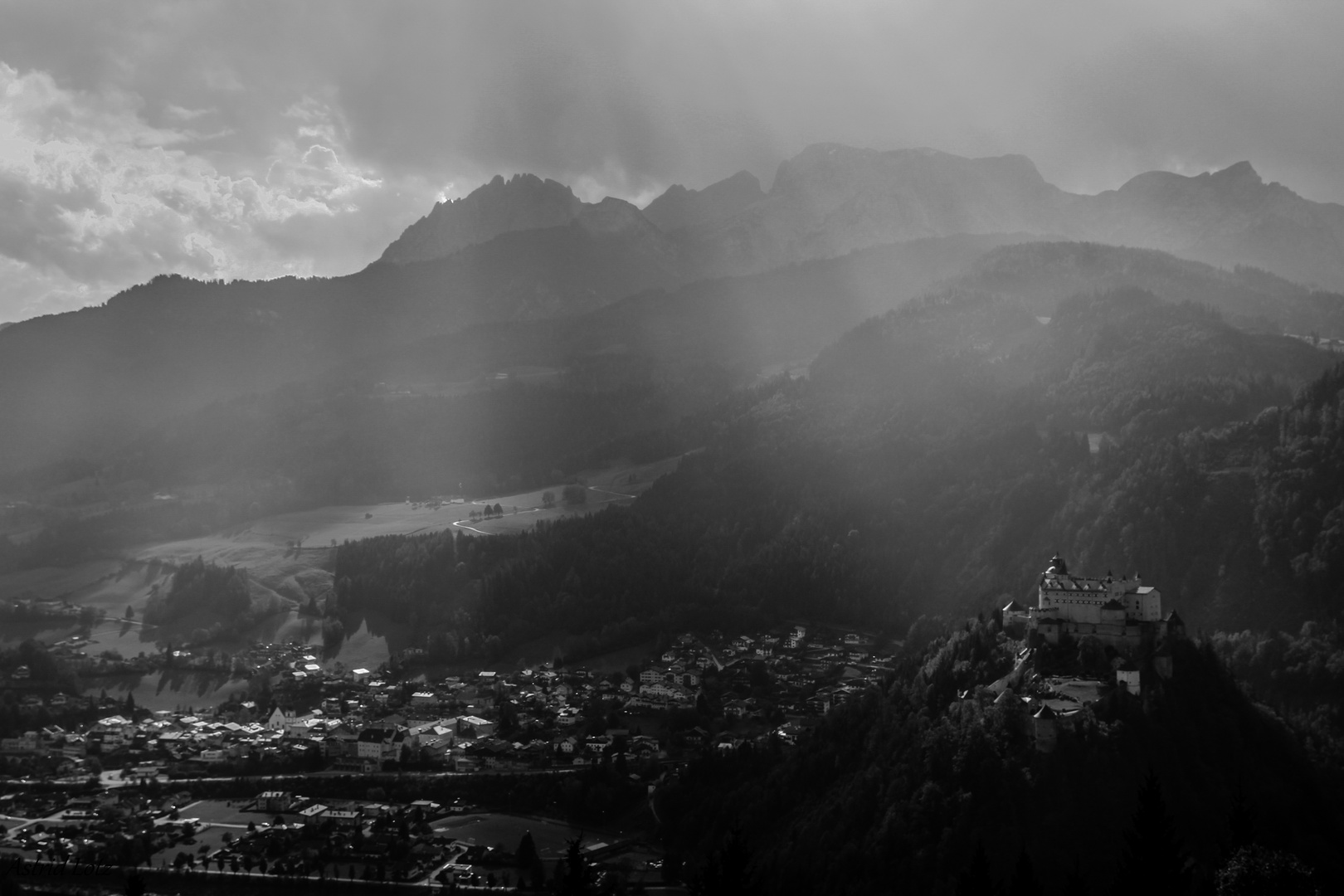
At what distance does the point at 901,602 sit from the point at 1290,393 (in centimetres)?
4633

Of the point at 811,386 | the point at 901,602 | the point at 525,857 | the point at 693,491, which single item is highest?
the point at 811,386

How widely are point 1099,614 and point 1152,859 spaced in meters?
28.4

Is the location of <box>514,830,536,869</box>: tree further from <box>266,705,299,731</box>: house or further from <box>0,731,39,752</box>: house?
<box>0,731,39,752</box>: house

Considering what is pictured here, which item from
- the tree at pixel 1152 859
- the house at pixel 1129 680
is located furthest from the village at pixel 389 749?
the tree at pixel 1152 859

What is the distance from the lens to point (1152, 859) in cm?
5359

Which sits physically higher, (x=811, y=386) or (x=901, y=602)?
(x=811, y=386)

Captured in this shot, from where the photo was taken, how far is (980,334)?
196 meters

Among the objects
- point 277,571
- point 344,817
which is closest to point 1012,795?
point 344,817

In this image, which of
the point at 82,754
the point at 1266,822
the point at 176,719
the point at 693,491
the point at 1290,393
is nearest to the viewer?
the point at 1266,822

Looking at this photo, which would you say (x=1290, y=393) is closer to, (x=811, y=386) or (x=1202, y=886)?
(x=811, y=386)

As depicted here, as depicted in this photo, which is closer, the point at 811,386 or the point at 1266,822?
the point at 1266,822

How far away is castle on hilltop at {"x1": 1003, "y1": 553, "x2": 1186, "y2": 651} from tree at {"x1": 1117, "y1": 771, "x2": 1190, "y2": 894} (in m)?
24.7

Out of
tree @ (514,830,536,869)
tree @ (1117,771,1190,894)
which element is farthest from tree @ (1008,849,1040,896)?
tree @ (514,830,536,869)

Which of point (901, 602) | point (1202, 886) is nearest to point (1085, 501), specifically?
point (901, 602)
